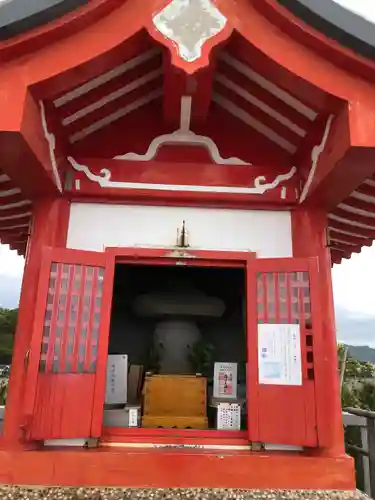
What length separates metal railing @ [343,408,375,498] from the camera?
190 inches

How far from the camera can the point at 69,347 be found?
3902 mm

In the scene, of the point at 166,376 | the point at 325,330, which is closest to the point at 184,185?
the point at 325,330

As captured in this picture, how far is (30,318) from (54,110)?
1.88 metres

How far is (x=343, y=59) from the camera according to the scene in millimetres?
3646

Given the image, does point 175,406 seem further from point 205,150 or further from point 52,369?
point 205,150

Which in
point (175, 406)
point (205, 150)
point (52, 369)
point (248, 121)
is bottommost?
point (175, 406)

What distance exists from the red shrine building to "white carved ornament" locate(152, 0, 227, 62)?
16 mm

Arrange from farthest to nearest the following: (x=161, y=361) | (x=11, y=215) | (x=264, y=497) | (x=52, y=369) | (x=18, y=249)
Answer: (x=18, y=249) → (x=161, y=361) → (x=11, y=215) → (x=52, y=369) → (x=264, y=497)

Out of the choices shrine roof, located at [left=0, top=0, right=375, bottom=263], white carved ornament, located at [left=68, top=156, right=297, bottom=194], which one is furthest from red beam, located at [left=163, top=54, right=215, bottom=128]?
white carved ornament, located at [left=68, top=156, right=297, bottom=194]

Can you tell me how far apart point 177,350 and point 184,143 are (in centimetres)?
258

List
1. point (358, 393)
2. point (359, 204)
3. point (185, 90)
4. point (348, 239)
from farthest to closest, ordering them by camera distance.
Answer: point (358, 393), point (348, 239), point (359, 204), point (185, 90)

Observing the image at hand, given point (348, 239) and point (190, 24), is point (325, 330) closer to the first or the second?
point (348, 239)

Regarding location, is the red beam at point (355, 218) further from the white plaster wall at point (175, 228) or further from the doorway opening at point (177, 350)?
the doorway opening at point (177, 350)

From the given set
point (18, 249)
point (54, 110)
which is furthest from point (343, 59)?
point (18, 249)
